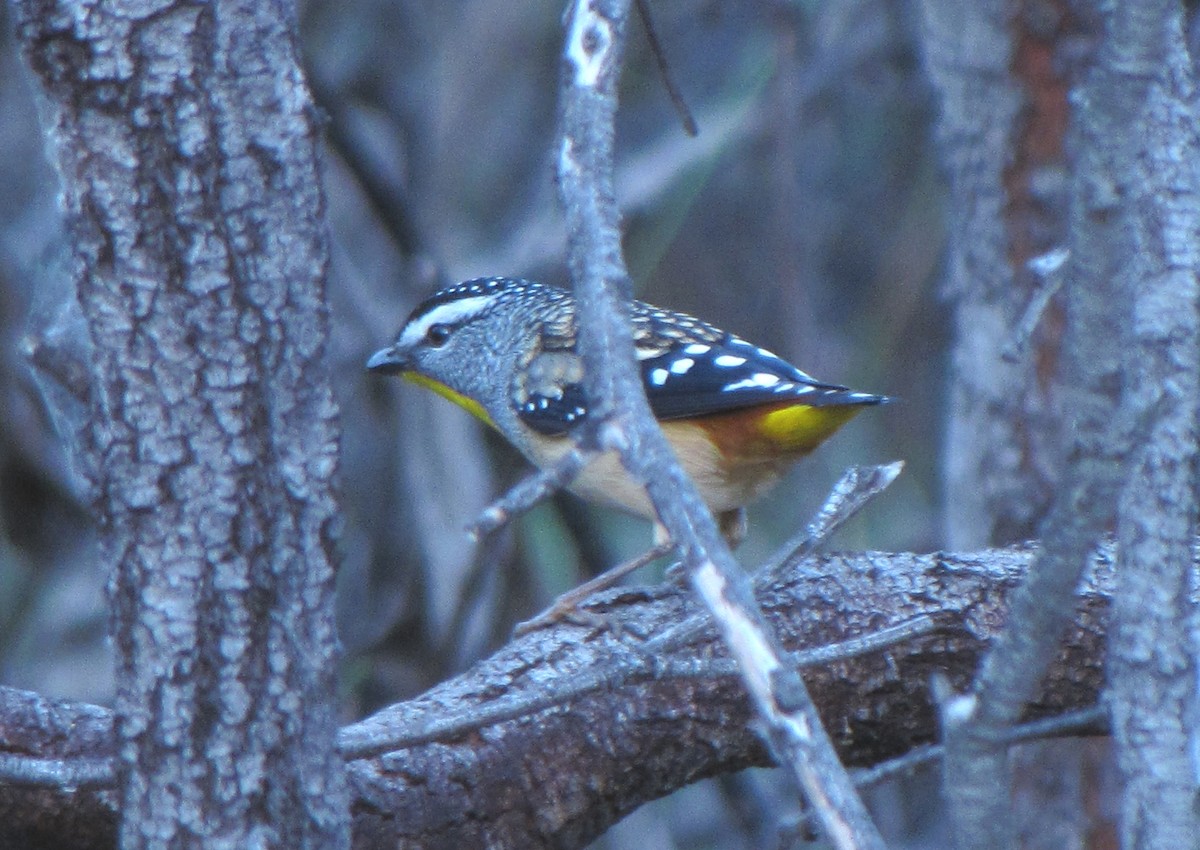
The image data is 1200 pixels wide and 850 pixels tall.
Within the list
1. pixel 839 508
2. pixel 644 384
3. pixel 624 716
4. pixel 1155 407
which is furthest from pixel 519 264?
pixel 1155 407

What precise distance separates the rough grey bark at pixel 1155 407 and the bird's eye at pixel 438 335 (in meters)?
2.38

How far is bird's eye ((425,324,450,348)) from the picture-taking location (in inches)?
178

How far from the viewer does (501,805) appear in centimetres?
269

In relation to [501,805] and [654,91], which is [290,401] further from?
[654,91]

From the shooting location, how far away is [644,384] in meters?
3.60

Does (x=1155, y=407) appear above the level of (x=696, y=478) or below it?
below

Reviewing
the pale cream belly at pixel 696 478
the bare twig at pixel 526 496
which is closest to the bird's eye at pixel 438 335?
the pale cream belly at pixel 696 478

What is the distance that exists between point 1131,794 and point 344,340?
476cm

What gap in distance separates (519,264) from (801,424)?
2.76 meters

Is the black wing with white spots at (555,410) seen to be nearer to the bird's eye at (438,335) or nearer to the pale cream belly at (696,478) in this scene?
the pale cream belly at (696,478)

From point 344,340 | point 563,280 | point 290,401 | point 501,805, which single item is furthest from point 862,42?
point 290,401

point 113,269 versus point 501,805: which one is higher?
point 113,269

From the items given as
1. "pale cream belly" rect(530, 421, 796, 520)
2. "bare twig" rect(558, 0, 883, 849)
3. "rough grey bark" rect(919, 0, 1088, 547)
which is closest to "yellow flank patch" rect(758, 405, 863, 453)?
"pale cream belly" rect(530, 421, 796, 520)

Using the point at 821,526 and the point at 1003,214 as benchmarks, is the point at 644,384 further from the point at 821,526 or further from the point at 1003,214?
the point at 1003,214
